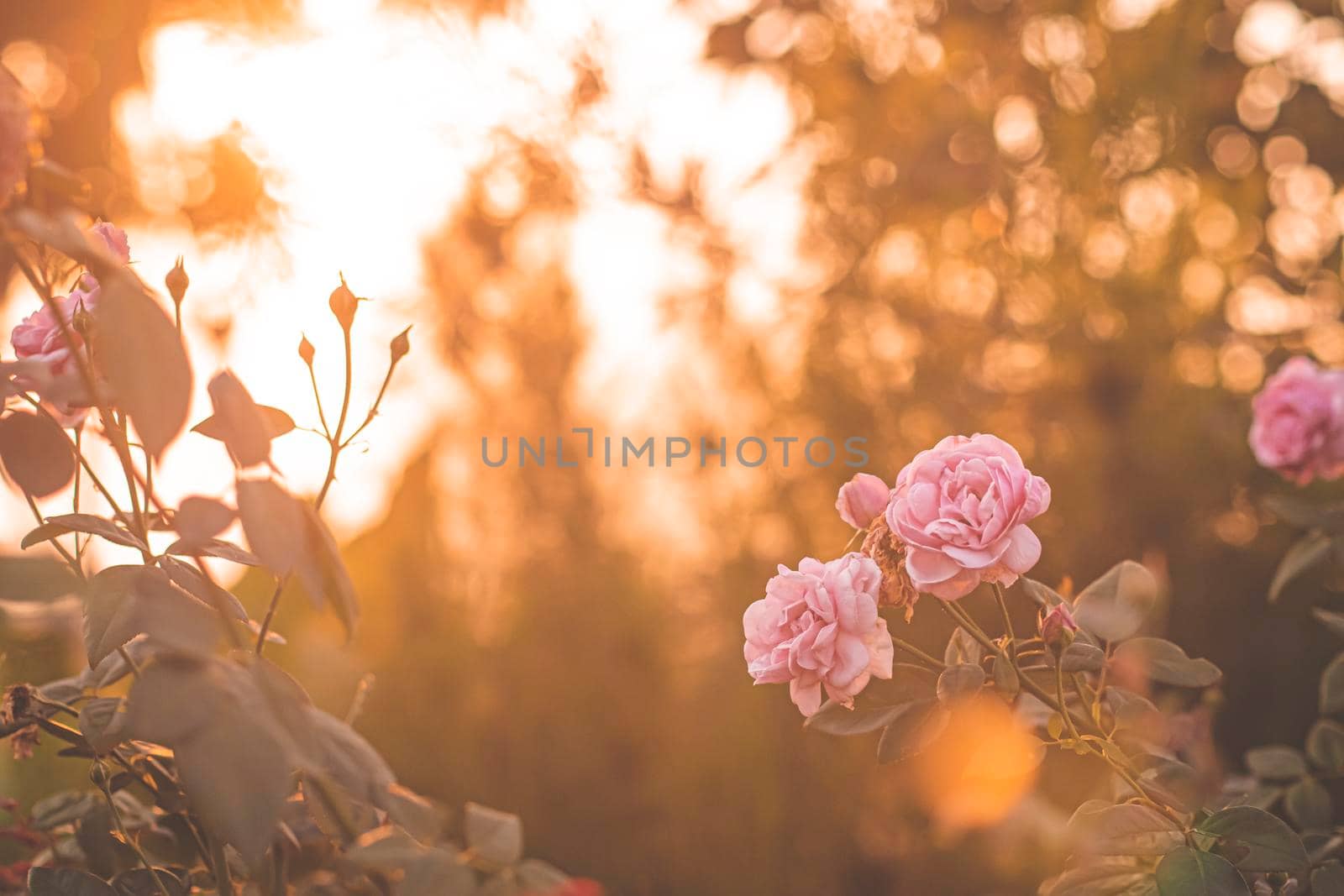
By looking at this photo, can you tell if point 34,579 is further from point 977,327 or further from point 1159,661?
point 977,327

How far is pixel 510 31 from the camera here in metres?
2.22

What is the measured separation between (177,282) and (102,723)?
0.94 ft

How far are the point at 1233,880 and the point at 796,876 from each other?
1.90 m

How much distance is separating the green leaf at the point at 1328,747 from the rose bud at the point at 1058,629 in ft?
1.73

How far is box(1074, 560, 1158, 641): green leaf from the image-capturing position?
2.40 ft

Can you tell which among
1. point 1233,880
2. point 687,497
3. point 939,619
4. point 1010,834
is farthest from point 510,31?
point 1233,880

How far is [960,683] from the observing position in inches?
25.0

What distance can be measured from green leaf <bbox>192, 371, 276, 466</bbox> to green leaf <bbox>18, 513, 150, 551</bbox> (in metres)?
0.18

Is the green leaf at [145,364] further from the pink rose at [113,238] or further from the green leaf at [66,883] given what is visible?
the green leaf at [66,883]

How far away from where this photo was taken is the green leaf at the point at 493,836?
2.18 ft

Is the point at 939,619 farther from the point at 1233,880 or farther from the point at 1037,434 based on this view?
the point at 1233,880

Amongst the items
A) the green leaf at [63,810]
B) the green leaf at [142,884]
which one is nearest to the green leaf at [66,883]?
the green leaf at [142,884]

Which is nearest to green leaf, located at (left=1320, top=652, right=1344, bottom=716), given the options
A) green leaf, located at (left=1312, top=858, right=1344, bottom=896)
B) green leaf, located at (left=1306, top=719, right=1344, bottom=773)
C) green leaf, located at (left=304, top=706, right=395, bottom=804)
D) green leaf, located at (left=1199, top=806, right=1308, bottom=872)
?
green leaf, located at (left=1306, top=719, right=1344, bottom=773)

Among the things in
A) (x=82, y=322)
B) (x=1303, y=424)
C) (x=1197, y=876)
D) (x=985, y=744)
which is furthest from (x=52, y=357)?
(x=1303, y=424)
